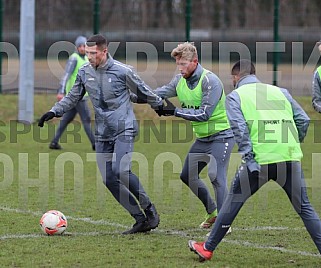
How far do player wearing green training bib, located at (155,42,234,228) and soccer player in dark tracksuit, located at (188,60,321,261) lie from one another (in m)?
1.37

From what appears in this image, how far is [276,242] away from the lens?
8445 millimetres

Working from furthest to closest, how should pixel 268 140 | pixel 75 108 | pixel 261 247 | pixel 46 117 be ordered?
pixel 75 108 → pixel 46 117 → pixel 261 247 → pixel 268 140

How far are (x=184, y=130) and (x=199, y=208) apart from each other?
30.4 feet

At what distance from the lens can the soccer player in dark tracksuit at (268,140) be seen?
277 inches

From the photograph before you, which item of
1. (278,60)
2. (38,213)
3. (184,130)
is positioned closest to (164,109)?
(38,213)

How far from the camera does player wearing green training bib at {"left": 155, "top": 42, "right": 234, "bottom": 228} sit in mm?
8525

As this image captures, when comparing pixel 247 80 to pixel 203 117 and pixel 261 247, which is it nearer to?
pixel 203 117

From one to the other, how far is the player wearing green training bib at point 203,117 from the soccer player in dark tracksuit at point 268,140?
1367mm

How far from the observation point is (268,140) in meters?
7.04

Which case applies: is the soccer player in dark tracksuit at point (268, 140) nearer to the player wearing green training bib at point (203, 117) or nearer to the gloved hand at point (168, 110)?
the player wearing green training bib at point (203, 117)

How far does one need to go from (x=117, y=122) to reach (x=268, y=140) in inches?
86.2

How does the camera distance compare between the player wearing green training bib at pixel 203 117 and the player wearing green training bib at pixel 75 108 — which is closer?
the player wearing green training bib at pixel 203 117

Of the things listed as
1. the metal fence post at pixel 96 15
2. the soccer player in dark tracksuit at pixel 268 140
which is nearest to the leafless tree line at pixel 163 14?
the metal fence post at pixel 96 15

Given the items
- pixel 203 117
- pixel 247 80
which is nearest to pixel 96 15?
pixel 203 117
